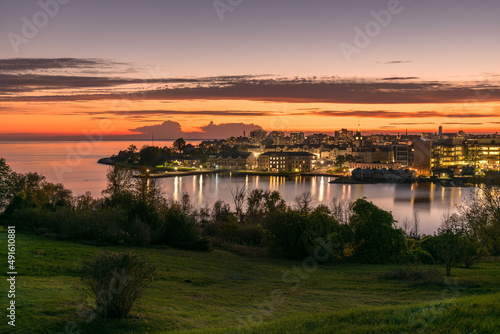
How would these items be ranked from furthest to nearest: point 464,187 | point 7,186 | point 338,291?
point 464,187
point 7,186
point 338,291

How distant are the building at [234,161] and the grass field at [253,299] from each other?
74.6m

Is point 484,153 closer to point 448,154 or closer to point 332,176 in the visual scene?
point 448,154

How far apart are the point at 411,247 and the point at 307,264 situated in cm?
442

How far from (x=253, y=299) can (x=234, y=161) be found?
263 feet

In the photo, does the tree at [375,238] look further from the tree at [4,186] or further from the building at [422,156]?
the building at [422,156]

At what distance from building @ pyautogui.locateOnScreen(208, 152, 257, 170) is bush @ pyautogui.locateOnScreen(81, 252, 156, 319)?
265 ft

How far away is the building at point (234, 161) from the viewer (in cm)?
8731

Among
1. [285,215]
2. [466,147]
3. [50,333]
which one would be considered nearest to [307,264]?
[285,215]

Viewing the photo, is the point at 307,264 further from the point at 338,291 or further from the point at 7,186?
the point at 7,186

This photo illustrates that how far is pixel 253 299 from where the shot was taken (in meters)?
7.48

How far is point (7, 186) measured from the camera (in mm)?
22547

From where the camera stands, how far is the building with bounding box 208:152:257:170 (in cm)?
8731

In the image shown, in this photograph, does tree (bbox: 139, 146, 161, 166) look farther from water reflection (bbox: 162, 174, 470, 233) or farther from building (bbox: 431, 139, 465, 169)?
building (bbox: 431, 139, 465, 169)

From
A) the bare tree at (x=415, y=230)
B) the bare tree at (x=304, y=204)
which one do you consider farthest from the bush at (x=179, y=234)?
the bare tree at (x=415, y=230)
